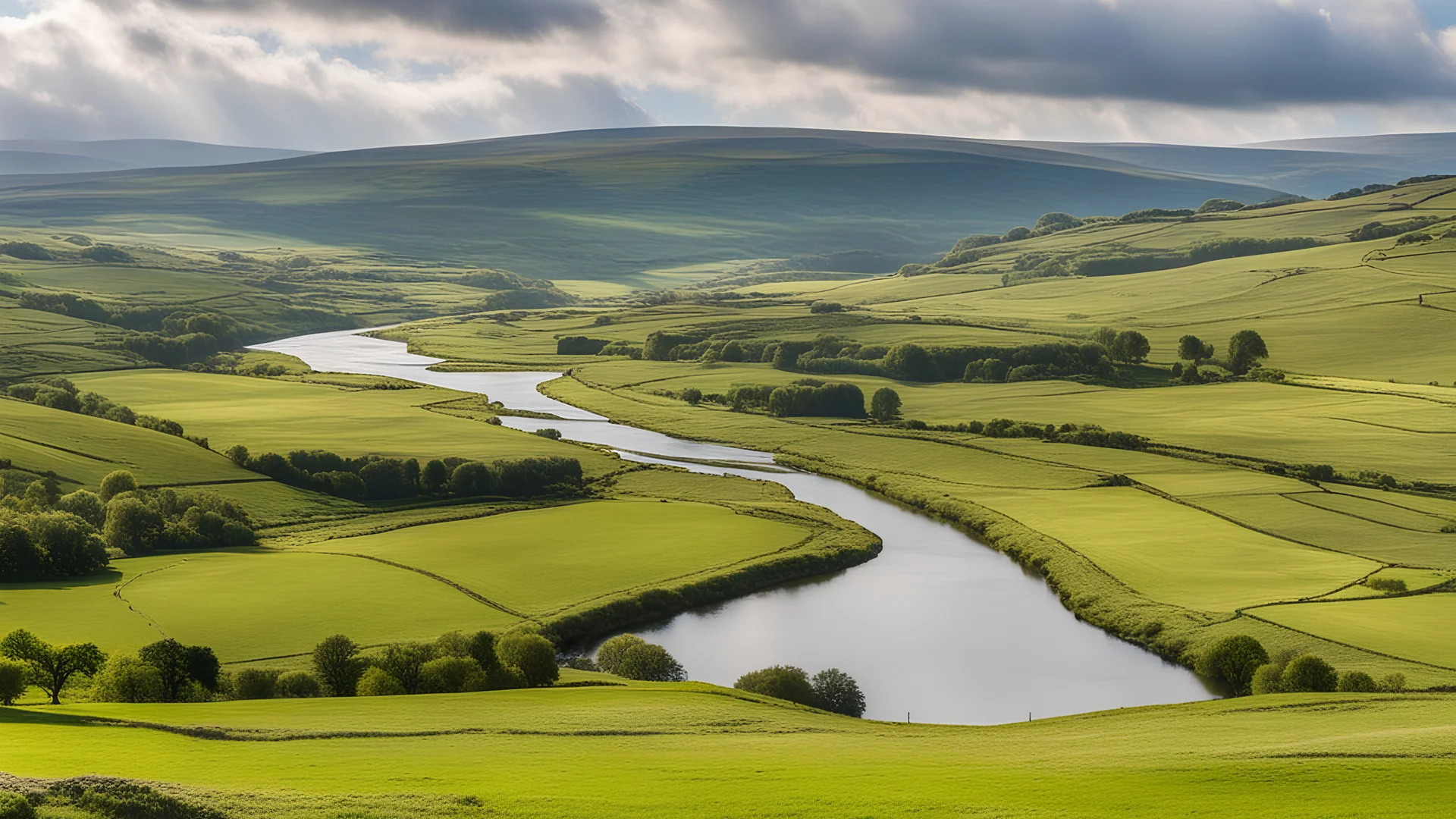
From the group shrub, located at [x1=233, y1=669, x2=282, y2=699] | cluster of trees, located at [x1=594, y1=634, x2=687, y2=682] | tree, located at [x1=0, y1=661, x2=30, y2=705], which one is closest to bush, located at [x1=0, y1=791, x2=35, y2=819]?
tree, located at [x1=0, y1=661, x2=30, y2=705]

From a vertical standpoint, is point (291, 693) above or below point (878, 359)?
below

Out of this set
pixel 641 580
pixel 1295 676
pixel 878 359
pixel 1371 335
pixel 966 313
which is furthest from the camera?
pixel 966 313

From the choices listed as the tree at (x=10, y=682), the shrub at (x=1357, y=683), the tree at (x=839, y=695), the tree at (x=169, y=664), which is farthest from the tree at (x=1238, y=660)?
the tree at (x=10, y=682)

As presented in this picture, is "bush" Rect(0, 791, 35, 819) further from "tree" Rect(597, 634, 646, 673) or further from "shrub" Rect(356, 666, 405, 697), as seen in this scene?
"tree" Rect(597, 634, 646, 673)

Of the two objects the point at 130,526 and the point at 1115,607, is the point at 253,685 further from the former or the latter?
the point at 1115,607

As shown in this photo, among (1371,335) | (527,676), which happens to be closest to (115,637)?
(527,676)

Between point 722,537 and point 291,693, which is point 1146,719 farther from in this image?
point 722,537
